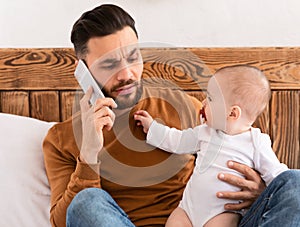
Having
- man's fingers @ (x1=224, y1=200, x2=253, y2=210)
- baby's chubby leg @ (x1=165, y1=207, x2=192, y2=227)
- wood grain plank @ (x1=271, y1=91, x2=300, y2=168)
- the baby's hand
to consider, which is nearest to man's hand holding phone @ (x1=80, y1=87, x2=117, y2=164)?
the baby's hand

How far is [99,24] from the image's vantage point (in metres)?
1.42

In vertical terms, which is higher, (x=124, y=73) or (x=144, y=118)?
(x=124, y=73)

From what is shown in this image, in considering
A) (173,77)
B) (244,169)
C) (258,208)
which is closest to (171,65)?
(173,77)

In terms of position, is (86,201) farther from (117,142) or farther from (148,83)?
(148,83)

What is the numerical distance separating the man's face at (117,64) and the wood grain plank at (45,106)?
0.27 m

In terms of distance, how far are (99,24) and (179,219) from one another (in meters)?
0.50

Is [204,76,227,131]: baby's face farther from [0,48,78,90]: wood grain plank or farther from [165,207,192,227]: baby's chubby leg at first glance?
[0,48,78,90]: wood grain plank

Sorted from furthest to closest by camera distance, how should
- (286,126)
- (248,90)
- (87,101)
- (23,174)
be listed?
1. (286,126)
2. (23,174)
3. (87,101)
4. (248,90)

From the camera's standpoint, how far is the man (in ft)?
4.45

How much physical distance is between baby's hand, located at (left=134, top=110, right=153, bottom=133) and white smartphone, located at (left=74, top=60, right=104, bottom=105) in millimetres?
116

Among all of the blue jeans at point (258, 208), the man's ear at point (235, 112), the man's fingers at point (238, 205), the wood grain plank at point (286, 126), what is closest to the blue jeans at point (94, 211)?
the blue jeans at point (258, 208)

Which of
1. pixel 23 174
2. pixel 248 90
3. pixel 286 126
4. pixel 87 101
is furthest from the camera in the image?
pixel 286 126

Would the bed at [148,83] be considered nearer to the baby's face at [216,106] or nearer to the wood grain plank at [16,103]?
the wood grain plank at [16,103]

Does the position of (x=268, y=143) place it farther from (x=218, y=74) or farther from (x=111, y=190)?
(x=111, y=190)
